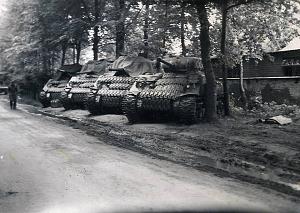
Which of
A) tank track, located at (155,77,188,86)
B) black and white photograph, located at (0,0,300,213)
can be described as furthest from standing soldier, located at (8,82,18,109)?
tank track, located at (155,77,188,86)

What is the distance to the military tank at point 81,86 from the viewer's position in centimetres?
2192

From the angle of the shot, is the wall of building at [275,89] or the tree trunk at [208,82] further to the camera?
the wall of building at [275,89]

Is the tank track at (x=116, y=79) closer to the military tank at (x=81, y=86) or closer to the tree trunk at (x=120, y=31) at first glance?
the military tank at (x=81, y=86)

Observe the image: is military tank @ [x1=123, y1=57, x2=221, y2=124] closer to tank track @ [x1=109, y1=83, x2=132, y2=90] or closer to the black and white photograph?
the black and white photograph

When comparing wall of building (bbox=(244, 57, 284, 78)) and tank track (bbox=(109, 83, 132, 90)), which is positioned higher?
wall of building (bbox=(244, 57, 284, 78))

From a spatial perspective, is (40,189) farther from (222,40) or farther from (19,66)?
(19,66)

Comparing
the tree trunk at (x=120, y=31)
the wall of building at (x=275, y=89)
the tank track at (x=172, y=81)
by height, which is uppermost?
the tree trunk at (x=120, y=31)

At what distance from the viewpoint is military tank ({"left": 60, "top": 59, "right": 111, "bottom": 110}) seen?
2192 centimetres

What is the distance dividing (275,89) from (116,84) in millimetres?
7427

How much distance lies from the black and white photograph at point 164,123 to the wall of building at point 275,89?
57mm

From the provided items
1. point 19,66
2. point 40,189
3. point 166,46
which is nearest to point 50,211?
point 40,189

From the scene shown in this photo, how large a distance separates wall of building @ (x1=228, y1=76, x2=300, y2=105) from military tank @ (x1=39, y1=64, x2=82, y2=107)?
1011 cm

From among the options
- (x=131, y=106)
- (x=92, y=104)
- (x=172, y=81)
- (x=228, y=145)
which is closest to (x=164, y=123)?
(x=131, y=106)

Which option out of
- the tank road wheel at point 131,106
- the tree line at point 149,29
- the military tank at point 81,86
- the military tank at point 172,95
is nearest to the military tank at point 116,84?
the tree line at point 149,29
